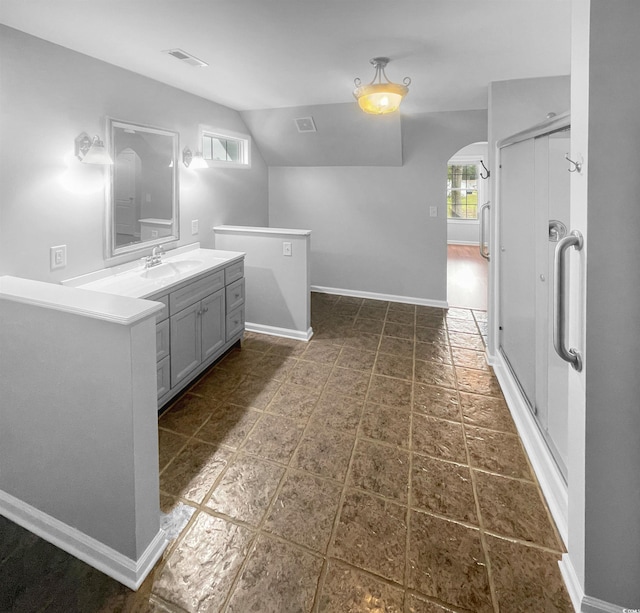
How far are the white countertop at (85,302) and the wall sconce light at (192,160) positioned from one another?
2083 mm

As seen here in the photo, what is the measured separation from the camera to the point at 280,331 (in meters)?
3.81

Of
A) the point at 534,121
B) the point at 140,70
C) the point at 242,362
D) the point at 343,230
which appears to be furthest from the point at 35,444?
the point at 343,230

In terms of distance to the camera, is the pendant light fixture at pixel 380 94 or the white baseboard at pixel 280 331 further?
the white baseboard at pixel 280 331

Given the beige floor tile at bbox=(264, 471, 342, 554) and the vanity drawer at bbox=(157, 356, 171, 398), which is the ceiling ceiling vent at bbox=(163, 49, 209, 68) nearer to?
the vanity drawer at bbox=(157, 356, 171, 398)

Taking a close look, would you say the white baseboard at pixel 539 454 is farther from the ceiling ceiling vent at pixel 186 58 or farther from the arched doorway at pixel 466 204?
the arched doorway at pixel 466 204

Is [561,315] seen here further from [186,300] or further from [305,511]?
[186,300]

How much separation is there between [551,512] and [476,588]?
57cm

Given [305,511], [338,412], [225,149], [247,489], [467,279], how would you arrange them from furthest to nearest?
[467,279]
[225,149]
[338,412]
[247,489]
[305,511]

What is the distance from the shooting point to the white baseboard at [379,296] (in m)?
4.77

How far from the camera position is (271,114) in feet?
13.2

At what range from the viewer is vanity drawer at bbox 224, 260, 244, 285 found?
3.16 meters

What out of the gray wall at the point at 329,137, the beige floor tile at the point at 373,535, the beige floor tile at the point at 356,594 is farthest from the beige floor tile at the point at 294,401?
the gray wall at the point at 329,137

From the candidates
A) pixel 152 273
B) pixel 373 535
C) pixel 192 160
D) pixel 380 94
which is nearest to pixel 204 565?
pixel 373 535

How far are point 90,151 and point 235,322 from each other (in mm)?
1618
